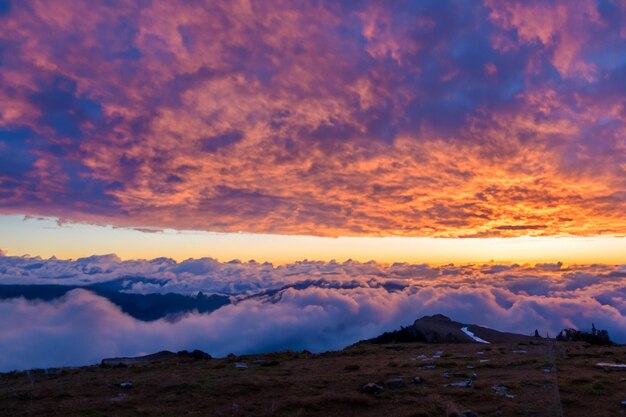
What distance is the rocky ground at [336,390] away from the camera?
18.2m

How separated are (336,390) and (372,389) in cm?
208

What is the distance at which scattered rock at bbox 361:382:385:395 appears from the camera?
21125 mm

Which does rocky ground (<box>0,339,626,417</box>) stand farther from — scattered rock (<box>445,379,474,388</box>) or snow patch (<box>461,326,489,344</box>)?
snow patch (<box>461,326,489,344</box>)

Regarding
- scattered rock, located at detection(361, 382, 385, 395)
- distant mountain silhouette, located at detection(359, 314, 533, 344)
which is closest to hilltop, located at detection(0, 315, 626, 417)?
scattered rock, located at detection(361, 382, 385, 395)

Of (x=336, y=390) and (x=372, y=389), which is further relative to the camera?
(x=336, y=390)

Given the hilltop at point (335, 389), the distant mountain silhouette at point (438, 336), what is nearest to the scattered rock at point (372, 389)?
the hilltop at point (335, 389)

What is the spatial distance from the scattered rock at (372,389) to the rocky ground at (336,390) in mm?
56

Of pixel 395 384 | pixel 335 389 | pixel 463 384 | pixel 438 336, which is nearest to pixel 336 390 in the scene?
pixel 335 389

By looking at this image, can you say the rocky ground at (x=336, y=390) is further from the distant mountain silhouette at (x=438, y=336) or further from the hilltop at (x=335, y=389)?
the distant mountain silhouette at (x=438, y=336)

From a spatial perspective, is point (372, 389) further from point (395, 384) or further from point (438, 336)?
point (438, 336)

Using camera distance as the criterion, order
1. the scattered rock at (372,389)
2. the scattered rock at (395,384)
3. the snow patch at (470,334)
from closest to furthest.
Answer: the scattered rock at (372,389) → the scattered rock at (395,384) → the snow patch at (470,334)

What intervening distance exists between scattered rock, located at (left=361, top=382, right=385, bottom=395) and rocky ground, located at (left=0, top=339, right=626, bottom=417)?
0.06m

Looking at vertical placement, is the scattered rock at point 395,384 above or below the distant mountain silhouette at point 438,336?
above

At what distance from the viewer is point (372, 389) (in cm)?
2134
